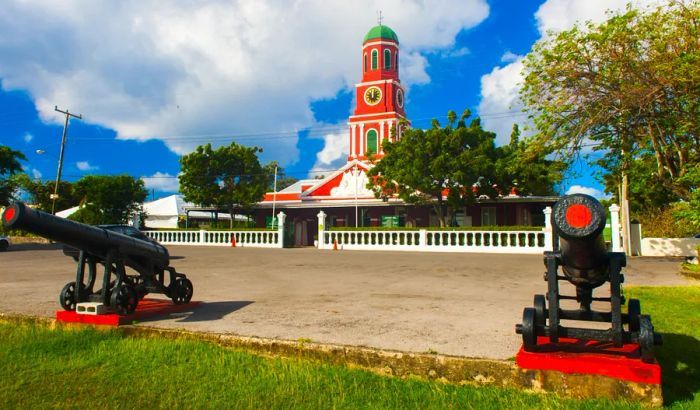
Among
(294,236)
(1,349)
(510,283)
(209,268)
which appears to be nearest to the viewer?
(1,349)

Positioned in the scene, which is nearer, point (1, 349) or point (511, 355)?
point (511, 355)

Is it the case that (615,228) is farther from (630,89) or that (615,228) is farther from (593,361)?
(593,361)

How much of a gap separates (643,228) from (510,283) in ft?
56.3

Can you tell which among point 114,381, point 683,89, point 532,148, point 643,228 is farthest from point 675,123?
point 114,381

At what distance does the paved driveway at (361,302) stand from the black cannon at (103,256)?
47cm

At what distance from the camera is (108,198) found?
115ft

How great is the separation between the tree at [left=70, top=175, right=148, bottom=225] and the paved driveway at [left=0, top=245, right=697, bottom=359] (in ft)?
76.9

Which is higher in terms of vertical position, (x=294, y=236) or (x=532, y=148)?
(x=532, y=148)

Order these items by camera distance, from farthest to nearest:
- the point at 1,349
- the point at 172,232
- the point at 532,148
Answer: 1. the point at 172,232
2. the point at 532,148
3. the point at 1,349

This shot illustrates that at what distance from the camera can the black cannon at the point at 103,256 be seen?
475 centimetres

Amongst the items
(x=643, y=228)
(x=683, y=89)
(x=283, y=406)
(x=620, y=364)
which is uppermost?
(x=683, y=89)

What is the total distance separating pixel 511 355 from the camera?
405cm

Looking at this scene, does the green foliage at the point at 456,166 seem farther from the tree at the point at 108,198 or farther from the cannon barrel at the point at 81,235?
the tree at the point at 108,198

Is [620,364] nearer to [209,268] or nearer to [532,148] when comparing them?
[209,268]
